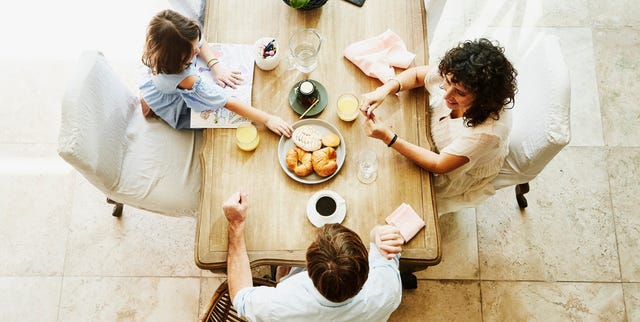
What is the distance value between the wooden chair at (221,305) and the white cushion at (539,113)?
1.11 m

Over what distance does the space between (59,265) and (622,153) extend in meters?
→ 3.08

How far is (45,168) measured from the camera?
8.44 ft

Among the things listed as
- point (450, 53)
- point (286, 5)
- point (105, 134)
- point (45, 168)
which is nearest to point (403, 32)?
point (450, 53)

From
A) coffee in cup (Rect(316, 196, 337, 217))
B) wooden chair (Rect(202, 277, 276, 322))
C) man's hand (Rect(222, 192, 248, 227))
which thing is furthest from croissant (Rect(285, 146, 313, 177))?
wooden chair (Rect(202, 277, 276, 322))

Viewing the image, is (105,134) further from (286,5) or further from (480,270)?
(480,270)

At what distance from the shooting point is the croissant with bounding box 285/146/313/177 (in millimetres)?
1637

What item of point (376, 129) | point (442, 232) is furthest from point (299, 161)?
point (442, 232)

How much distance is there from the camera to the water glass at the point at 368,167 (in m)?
1.66

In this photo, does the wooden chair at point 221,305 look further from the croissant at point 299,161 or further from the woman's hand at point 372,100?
the woman's hand at point 372,100

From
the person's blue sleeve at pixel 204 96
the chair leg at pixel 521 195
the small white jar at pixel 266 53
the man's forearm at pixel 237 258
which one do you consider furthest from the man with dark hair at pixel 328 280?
the chair leg at pixel 521 195

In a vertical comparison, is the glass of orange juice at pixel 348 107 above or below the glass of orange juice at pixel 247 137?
above

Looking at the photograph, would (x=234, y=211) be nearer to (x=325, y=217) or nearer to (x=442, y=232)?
(x=325, y=217)

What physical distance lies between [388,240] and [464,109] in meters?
0.58

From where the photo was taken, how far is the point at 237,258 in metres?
1.55
